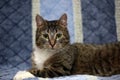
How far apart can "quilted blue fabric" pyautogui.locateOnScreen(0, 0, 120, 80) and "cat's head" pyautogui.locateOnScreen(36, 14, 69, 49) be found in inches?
11.1

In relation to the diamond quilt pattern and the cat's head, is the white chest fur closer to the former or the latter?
the cat's head

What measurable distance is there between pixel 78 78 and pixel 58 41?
262 millimetres

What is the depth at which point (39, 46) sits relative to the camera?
1.47 meters

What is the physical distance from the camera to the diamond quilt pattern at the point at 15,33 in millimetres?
1729

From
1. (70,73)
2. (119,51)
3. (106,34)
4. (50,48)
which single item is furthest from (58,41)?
(106,34)

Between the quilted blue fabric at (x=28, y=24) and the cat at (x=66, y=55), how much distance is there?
9.8 inches

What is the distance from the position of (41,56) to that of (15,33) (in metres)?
0.34

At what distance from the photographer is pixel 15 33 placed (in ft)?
5.75

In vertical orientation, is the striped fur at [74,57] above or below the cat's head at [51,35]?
below

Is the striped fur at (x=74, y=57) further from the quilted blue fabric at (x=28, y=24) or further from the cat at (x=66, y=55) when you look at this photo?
the quilted blue fabric at (x=28, y=24)

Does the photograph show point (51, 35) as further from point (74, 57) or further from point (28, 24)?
point (28, 24)

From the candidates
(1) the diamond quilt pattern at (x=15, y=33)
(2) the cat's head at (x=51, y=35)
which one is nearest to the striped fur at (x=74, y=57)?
(2) the cat's head at (x=51, y=35)

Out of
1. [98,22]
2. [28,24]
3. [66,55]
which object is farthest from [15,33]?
[98,22]

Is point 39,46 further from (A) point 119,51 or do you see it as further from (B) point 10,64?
(A) point 119,51
